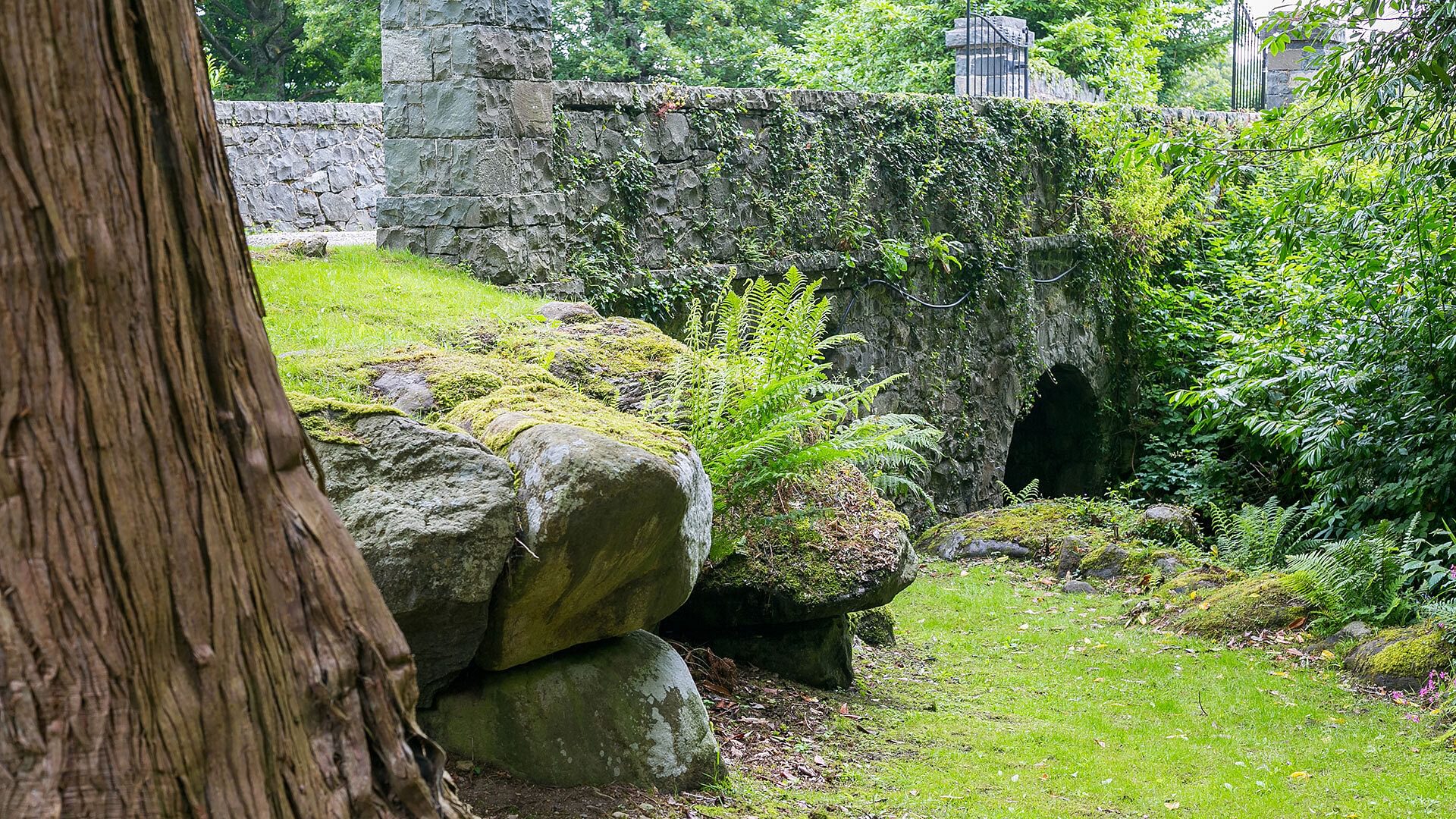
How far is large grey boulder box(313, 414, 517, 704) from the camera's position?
3.31 metres

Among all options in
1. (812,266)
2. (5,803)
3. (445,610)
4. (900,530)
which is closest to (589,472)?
(445,610)

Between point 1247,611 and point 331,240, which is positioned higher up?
point 331,240

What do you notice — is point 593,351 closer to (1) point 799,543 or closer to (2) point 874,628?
(1) point 799,543

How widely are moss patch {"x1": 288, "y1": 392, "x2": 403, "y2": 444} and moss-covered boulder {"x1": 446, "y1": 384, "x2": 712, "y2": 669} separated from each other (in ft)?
1.33

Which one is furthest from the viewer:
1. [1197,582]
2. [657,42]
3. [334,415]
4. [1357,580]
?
[657,42]

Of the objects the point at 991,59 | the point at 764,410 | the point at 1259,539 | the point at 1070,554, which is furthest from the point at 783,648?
the point at 991,59

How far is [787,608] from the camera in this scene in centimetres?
537

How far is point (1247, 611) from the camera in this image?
8.28 metres

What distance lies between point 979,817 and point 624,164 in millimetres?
5959

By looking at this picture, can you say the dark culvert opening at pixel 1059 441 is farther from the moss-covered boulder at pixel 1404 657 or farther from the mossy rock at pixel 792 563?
the mossy rock at pixel 792 563

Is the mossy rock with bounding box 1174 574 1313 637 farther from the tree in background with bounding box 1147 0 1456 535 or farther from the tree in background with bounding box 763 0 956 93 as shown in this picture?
the tree in background with bounding box 763 0 956 93

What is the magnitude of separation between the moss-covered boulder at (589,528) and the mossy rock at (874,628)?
3247mm

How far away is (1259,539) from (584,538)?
8.60m

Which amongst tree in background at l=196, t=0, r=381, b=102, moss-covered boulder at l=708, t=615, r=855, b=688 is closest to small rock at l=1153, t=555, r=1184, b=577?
→ moss-covered boulder at l=708, t=615, r=855, b=688
